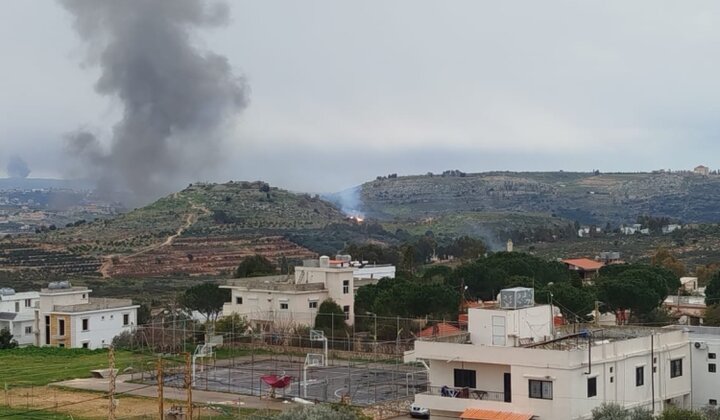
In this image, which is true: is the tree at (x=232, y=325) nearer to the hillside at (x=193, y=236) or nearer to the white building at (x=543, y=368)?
the white building at (x=543, y=368)

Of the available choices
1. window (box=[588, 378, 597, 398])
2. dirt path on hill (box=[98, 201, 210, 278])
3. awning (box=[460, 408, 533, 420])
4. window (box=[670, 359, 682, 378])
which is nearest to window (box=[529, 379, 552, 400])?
awning (box=[460, 408, 533, 420])

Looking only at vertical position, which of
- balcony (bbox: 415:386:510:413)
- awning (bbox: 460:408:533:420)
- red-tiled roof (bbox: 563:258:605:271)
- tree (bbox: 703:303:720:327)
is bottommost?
awning (bbox: 460:408:533:420)

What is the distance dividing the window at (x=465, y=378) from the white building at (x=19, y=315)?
33302 millimetres

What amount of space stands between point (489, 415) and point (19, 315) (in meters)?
39.7

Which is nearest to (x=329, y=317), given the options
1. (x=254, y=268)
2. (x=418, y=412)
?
(x=254, y=268)

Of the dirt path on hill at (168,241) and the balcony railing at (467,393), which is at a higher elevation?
the dirt path on hill at (168,241)

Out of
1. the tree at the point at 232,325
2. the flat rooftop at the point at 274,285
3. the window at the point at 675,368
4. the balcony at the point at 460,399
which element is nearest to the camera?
the balcony at the point at 460,399

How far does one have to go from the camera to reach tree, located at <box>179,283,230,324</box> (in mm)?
61969

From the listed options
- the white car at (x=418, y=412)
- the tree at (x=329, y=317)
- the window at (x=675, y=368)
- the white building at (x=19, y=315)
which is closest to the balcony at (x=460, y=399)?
the white car at (x=418, y=412)

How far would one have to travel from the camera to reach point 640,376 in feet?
110

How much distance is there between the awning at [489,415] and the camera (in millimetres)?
30548

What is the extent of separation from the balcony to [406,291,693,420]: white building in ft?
0.09

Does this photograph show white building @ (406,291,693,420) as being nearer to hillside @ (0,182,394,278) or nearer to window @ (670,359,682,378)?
window @ (670,359,682,378)

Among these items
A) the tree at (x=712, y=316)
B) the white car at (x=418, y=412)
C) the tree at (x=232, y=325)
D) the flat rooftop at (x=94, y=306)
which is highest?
the flat rooftop at (x=94, y=306)
